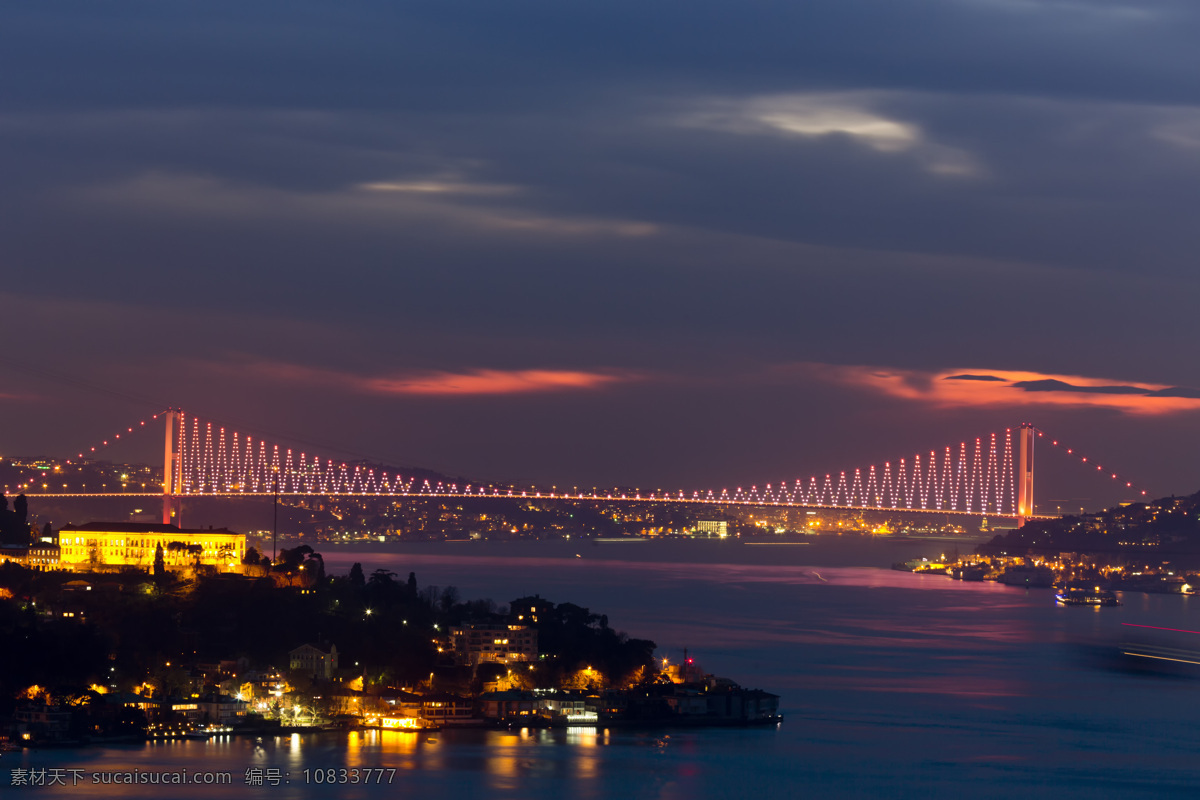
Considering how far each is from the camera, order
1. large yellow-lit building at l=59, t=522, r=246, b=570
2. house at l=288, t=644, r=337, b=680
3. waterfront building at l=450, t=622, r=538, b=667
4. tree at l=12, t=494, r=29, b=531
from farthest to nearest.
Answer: tree at l=12, t=494, r=29, b=531 → large yellow-lit building at l=59, t=522, r=246, b=570 → waterfront building at l=450, t=622, r=538, b=667 → house at l=288, t=644, r=337, b=680

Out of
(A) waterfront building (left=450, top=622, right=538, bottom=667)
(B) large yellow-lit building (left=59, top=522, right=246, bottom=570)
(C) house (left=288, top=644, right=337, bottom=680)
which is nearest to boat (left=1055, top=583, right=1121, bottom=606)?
(B) large yellow-lit building (left=59, top=522, right=246, bottom=570)

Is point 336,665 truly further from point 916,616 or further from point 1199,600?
point 1199,600

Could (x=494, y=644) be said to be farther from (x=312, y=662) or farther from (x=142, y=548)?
(x=142, y=548)

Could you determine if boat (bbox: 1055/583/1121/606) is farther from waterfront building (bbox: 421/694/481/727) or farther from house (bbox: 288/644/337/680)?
house (bbox: 288/644/337/680)

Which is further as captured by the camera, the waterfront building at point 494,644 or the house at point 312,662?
the waterfront building at point 494,644

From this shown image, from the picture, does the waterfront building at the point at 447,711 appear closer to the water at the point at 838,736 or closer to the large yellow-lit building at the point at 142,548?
the water at the point at 838,736

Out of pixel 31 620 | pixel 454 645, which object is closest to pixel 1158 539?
pixel 454 645

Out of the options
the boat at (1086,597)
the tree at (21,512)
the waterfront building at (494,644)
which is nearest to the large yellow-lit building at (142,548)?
the tree at (21,512)

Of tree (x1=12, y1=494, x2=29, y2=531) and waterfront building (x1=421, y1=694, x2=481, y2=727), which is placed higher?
tree (x1=12, y1=494, x2=29, y2=531)
